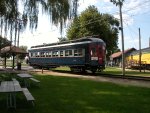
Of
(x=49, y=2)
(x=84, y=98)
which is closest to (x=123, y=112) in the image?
(x=84, y=98)

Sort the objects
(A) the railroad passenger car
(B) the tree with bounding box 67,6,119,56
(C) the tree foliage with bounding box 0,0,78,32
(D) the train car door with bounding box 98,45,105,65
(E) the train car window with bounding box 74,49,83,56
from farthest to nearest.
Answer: (B) the tree with bounding box 67,6,119,56, (D) the train car door with bounding box 98,45,105,65, (E) the train car window with bounding box 74,49,83,56, (A) the railroad passenger car, (C) the tree foliage with bounding box 0,0,78,32

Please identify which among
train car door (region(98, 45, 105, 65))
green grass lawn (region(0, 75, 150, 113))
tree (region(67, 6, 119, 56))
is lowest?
green grass lawn (region(0, 75, 150, 113))

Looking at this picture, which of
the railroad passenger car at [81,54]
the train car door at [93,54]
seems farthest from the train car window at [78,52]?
the train car door at [93,54]

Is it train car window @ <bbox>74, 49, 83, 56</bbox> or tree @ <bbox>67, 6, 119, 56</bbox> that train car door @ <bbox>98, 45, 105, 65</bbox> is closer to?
train car window @ <bbox>74, 49, 83, 56</bbox>

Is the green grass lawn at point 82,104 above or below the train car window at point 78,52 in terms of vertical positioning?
below

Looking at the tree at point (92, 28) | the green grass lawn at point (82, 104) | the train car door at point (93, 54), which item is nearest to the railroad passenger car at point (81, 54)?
the train car door at point (93, 54)

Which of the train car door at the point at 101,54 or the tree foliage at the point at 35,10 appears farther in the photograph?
the train car door at the point at 101,54

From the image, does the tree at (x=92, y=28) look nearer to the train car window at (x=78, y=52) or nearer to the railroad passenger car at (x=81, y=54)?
the railroad passenger car at (x=81, y=54)

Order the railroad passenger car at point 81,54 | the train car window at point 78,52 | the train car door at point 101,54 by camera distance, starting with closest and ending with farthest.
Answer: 1. the railroad passenger car at point 81,54
2. the train car window at point 78,52
3. the train car door at point 101,54

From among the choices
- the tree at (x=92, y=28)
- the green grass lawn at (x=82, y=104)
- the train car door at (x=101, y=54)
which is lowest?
the green grass lawn at (x=82, y=104)

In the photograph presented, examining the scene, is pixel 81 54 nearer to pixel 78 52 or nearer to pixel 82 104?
pixel 78 52

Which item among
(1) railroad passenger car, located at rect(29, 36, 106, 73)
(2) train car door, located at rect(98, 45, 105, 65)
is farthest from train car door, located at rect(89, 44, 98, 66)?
(2) train car door, located at rect(98, 45, 105, 65)

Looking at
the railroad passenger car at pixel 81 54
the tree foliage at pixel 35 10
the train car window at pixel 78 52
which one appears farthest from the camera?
the train car window at pixel 78 52

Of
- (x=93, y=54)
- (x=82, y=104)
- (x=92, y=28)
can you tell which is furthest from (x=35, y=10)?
(x=92, y=28)
